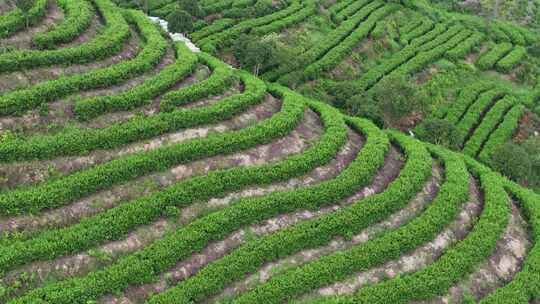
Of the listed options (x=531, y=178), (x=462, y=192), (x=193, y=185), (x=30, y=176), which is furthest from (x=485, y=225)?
(x=30, y=176)

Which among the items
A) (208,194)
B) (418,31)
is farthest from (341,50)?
(208,194)

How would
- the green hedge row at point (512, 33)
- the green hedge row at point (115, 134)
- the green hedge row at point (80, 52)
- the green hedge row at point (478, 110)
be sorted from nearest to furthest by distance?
the green hedge row at point (115, 134), the green hedge row at point (80, 52), the green hedge row at point (478, 110), the green hedge row at point (512, 33)

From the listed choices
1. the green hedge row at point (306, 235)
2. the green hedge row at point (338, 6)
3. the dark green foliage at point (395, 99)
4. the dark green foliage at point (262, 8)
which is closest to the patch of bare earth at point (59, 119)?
the green hedge row at point (306, 235)

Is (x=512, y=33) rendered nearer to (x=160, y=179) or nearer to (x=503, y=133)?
(x=503, y=133)

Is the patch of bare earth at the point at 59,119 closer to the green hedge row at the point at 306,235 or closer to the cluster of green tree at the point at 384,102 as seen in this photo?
the green hedge row at the point at 306,235

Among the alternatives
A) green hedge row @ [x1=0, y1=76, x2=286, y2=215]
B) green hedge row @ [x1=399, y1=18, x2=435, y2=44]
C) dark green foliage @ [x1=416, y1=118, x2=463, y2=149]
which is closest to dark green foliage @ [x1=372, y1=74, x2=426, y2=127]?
dark green foliage @ [x1=416, y1=118, x2=463, y2=149]

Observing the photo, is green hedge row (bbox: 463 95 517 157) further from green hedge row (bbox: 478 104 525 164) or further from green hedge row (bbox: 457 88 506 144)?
green hedge row (bbox: 457 88 506 144)
